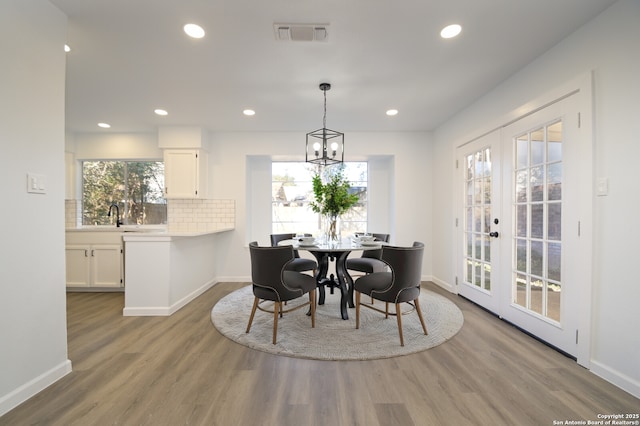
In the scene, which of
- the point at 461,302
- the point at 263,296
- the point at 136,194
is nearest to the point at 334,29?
the point at 263,296

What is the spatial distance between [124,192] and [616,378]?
20.1 ft

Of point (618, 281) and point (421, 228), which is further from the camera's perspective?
point (421, 228)

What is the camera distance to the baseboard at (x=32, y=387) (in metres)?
1.46

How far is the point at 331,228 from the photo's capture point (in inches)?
118

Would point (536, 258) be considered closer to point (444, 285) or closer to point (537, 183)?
point (537, 183)

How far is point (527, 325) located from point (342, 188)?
2.17 meters

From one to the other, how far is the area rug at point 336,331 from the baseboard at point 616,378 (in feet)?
2.99

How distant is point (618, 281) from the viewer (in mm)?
1705

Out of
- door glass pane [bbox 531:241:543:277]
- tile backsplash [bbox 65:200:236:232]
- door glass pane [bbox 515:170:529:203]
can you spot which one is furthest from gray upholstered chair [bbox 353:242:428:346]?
tile backsplash [bbox 65:200:236:232]

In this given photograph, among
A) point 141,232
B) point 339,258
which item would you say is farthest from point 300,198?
point 141,232

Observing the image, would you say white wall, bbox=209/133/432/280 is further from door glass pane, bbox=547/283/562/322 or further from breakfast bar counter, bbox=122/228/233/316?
door glass pane, bbox=547/283/562/322

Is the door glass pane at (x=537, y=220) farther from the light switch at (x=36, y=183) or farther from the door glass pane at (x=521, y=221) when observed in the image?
the light switch at (x=36, y=183)

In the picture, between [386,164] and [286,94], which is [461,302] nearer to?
[386,164]

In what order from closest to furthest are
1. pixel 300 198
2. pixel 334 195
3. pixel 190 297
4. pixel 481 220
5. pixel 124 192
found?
pixel 334 195, pixel 481 220, pixel 190 297, pixel 124 192, pixel 300 198
